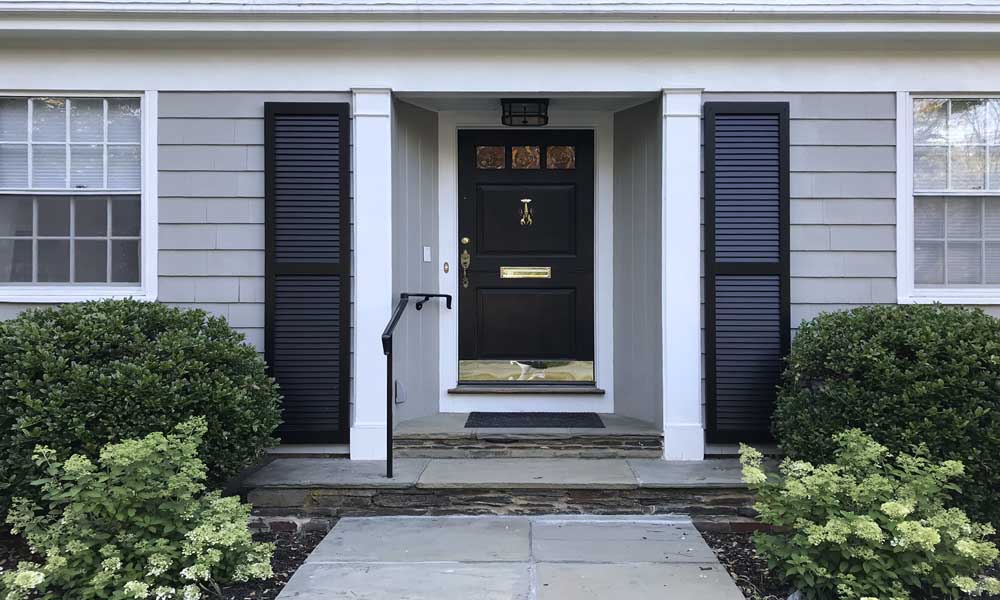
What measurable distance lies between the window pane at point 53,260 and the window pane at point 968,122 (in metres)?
5.56

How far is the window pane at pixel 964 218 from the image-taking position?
14.8 ft

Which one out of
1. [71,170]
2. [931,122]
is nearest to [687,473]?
[931,122]

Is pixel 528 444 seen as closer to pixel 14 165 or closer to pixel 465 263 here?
pixel 465 263

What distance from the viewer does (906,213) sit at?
4.40m

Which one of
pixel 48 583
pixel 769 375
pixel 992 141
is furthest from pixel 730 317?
pixel 48 583

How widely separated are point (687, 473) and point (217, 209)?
3.21 metres

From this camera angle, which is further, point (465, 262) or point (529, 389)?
point (465, 262)

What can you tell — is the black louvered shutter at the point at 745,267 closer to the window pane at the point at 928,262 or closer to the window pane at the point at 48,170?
the window pane at the point at 928,262

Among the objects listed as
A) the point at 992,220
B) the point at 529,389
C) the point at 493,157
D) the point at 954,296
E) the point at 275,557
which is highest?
the point at 493,157

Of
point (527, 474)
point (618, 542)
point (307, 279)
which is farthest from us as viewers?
point (307, 279)

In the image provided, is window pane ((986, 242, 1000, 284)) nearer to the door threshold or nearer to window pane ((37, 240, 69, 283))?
the door threshold

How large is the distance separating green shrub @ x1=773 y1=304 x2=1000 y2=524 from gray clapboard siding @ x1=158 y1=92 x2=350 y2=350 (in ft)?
10.5

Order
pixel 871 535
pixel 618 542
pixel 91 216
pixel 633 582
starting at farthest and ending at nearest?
pixel 91 216, pixel 618 542, pixel 633 582, pixel 871 535

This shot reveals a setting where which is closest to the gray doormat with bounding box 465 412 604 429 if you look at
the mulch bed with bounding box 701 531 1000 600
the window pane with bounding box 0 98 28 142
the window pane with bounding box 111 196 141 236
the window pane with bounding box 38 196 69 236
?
the mulch bed with bounding box 701 531 1000 600
